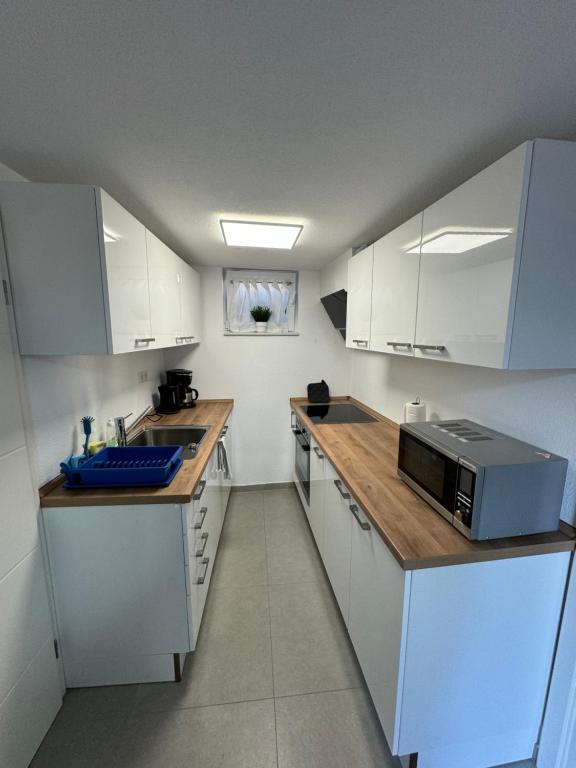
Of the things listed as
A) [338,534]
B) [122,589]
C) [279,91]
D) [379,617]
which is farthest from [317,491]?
[279,91]

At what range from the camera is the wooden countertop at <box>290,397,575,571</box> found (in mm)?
965

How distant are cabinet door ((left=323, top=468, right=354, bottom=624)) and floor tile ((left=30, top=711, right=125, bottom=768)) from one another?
1078 mm

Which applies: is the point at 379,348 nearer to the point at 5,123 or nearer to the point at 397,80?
the point at 397,80

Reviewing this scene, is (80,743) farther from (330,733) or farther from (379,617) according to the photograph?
(379,617)

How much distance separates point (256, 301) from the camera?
301cm

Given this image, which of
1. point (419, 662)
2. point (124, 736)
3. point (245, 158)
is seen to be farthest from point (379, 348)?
point (124, 736)

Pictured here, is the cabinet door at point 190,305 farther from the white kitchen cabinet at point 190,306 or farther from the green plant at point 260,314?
the green plant at point 260,314

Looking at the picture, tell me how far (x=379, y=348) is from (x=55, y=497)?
1.72 metres

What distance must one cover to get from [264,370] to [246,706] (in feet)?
7.67

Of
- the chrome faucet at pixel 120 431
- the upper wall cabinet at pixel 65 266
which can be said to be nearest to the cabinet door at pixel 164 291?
the upper wall cabinet at pixel 65 266

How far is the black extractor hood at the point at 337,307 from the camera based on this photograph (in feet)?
8.58

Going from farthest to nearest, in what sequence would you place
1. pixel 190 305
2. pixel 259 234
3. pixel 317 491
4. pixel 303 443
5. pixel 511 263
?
pixel 303 443 < pixel 190 305 < pixel 317 491 < pixel 259 234 < pixel 511 263

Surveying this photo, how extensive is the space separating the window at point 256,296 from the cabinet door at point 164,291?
0.79m

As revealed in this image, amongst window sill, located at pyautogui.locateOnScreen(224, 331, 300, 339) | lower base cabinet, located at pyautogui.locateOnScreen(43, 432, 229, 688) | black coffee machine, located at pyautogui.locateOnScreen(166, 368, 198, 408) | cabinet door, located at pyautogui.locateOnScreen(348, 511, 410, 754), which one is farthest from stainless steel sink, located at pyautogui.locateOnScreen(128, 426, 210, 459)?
cabinet door, located at pyautogui.locateOnScreen(348, 511, 410, 754)
